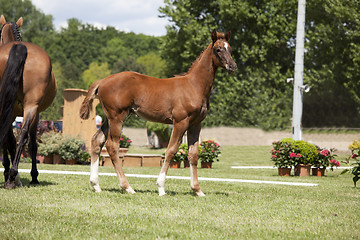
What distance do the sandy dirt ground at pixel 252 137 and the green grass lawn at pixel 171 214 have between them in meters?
21.3

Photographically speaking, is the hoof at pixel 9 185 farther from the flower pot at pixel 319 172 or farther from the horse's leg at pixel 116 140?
the flower pot at pixel 319 172

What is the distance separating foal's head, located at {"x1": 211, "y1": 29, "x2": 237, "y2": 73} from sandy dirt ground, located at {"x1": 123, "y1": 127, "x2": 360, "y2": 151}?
22859 mm

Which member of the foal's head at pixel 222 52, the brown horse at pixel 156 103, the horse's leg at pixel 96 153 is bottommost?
the horse's leg at pixel 96 153

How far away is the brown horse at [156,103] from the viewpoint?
345 inches

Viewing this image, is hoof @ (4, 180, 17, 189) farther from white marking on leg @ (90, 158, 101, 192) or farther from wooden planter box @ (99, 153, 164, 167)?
wooden planter box @ (99, 153, 164, 167)

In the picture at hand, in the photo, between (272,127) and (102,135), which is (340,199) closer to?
(102,135)

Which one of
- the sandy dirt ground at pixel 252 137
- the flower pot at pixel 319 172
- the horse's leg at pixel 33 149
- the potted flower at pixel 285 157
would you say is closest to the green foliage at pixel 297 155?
the potted flower at pixel 285 157

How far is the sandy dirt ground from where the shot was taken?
30.3 m

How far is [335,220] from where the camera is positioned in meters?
6.68

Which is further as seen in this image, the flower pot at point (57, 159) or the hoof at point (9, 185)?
the flower pot at point (57, 159)

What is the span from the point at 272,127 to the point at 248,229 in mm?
33305

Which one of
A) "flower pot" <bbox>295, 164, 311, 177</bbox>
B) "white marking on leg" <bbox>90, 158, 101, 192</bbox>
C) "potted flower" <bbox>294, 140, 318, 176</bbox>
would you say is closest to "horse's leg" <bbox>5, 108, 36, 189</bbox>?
"white marking on leg" <bbox>90, 158, 101, 192</bbox>

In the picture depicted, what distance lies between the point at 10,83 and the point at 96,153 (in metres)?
2.12

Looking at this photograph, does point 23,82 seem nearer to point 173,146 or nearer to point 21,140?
point 21,140
